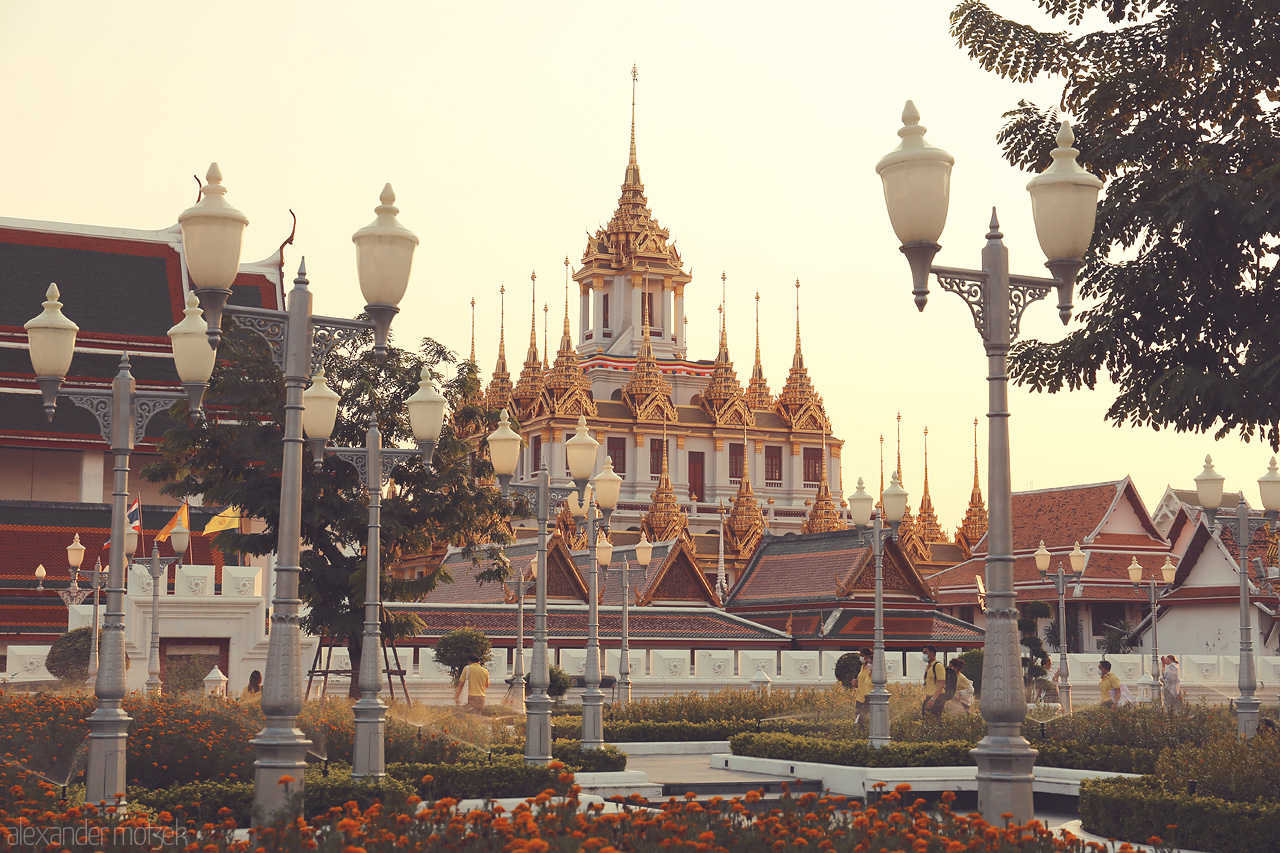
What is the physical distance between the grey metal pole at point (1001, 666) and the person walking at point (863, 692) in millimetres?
12675

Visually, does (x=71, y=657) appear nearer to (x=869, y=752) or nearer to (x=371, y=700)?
(x=371, y=700)

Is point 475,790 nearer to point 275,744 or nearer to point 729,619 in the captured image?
point 275,744

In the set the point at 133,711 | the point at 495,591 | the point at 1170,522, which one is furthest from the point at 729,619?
the point at 1170,522

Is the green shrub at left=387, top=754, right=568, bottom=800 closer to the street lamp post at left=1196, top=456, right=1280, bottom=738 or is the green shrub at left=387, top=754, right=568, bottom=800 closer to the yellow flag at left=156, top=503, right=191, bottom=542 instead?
the street lamp post at left=1196, top=456, right=1280, bottom=738

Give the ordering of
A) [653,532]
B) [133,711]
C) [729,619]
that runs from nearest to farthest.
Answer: [133,711] → [729,619] → [653,532]

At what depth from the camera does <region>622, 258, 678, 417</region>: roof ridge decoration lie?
86.8m

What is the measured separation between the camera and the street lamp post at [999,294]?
9.48m

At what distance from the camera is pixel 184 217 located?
11.0m

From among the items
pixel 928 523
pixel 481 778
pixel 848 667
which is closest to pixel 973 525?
pixel 928 523

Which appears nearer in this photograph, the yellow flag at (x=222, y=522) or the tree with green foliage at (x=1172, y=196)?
the tree with green foliage at (x=1172, y=196)

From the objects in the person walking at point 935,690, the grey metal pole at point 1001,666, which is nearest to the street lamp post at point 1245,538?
the person walking at point 935,690

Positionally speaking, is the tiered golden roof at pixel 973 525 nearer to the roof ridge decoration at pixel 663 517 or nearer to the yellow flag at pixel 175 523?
the roof ridge decoration at pixel 663 517

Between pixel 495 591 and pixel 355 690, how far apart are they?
16.9 meters

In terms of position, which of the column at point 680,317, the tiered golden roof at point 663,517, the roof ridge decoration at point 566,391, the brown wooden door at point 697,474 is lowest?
the tiered golden roof at point 663,517
